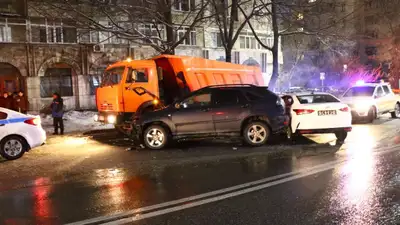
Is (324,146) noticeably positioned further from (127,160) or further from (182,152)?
(127,160)

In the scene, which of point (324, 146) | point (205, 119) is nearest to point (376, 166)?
point (324, 146)

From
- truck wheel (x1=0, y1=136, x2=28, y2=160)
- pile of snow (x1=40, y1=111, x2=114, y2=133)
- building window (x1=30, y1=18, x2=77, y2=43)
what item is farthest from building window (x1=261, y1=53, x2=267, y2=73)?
truck wheel (x1=0, y1=136, x2=28, y2=160)

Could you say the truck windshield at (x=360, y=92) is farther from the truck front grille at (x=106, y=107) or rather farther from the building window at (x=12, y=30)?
the building window at (x=12, y=30)

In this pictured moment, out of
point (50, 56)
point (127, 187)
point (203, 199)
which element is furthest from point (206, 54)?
point (203, 199)

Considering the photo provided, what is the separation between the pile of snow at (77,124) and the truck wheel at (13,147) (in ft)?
20.0

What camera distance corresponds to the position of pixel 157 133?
11.1 metres

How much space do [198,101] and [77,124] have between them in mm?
9047

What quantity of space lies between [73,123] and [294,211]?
15046 mm

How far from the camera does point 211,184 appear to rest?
22.7 ft

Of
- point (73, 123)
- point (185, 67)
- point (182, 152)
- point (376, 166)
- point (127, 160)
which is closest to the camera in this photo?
point (376, 166)

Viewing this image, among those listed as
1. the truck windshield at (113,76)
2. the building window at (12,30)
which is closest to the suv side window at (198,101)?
the truck windshield at (113,76)

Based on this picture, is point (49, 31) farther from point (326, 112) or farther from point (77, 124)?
point (326, 112)

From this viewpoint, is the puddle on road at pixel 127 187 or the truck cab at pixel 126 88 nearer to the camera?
the puddle on road at pixel 127 187

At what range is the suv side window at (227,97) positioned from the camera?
1115cm
